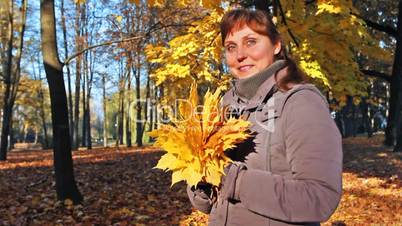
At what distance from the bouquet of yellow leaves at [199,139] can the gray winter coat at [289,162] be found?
0.11 meters

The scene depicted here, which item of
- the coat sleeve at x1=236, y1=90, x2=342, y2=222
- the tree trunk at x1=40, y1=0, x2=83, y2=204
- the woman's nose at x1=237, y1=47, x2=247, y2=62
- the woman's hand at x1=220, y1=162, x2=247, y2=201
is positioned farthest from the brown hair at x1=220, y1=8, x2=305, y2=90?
the tree trunk at x1=40, y1=0, x2=83, y2=204

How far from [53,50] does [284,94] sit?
7.82 m

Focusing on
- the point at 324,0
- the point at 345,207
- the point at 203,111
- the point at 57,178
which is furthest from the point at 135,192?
the point at 203,111

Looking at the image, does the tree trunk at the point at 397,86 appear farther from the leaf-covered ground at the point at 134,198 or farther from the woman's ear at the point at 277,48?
the woman's ear at the point at 277,48

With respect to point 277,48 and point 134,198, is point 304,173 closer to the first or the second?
point 277,48

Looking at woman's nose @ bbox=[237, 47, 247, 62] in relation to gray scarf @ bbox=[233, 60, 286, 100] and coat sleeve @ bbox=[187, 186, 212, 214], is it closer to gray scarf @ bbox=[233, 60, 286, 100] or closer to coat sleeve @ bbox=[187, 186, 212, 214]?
gray scarf @ bbox=[233, 60, 286, 100]

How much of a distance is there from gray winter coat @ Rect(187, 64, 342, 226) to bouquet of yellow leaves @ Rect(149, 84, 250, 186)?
4.2 inches

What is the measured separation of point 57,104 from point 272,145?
7.66 meters

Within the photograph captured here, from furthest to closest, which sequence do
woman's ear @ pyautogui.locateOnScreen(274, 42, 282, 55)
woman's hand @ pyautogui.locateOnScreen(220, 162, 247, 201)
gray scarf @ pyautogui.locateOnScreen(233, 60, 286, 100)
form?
woman's ear @ pyautogui.locateOnScreen(274, 42, 282, 55) < gray scarf @ pyautogui.locateOnScreen(233, 60, 286, 100) < woman's hand @ pyautogui.locateOnScreen(220, 162, 247, 201)

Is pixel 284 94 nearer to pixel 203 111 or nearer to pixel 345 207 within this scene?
pixel 203 111

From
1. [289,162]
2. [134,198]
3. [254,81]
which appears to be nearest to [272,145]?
[289,162]

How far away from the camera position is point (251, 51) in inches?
82.3

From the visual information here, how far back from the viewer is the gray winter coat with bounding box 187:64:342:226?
171 centimetres

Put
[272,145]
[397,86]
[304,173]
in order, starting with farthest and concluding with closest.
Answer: [397,86], [272,145], [304,173]
